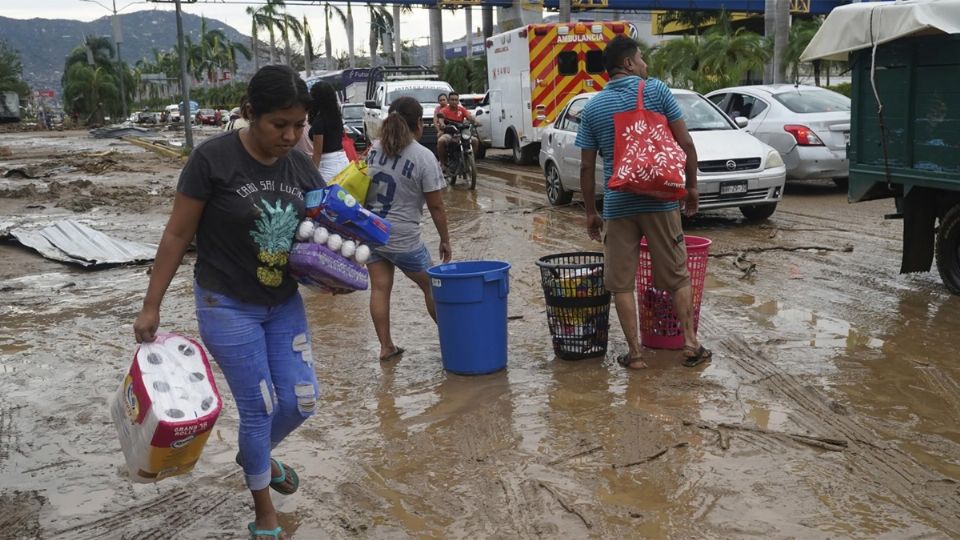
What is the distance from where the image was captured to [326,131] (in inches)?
331

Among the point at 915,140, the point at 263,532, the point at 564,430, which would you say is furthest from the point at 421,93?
the point at 263,532

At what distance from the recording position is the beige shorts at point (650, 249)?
553cm

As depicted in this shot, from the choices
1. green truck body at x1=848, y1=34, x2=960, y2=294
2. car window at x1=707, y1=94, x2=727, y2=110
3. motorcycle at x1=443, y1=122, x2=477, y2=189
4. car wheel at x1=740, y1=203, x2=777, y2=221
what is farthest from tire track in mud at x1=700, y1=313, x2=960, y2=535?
motorcycle at x1=443, y1=122, x2=477, y2=189

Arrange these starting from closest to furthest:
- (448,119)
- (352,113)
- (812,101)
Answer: (812,101) < (448,119) < (352,113)

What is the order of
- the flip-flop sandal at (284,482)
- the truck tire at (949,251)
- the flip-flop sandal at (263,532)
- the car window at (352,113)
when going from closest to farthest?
the flip-flop sandal at (263,532)
the flip-flop sandal at (284,482)
the truck tire at (949,251)
the car window at (352,113)

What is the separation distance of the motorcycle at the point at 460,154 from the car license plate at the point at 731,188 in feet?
20.9

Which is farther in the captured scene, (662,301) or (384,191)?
(662,301)

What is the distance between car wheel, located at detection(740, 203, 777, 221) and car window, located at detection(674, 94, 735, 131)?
1.09 meters

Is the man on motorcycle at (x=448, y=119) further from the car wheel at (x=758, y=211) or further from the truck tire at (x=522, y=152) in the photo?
the car wheel at (x=758, y=211)

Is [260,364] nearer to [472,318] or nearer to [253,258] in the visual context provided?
[253,258]

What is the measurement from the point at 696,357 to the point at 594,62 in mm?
13586

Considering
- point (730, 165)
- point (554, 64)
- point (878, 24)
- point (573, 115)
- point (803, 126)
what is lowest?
point (730, 165)

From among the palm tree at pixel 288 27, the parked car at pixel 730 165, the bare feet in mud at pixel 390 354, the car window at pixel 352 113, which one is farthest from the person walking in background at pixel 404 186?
the palm tree at pixel 288 27

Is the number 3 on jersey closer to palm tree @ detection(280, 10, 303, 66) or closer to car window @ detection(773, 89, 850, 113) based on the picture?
car window @ detection(773, 89, 850, 113)
